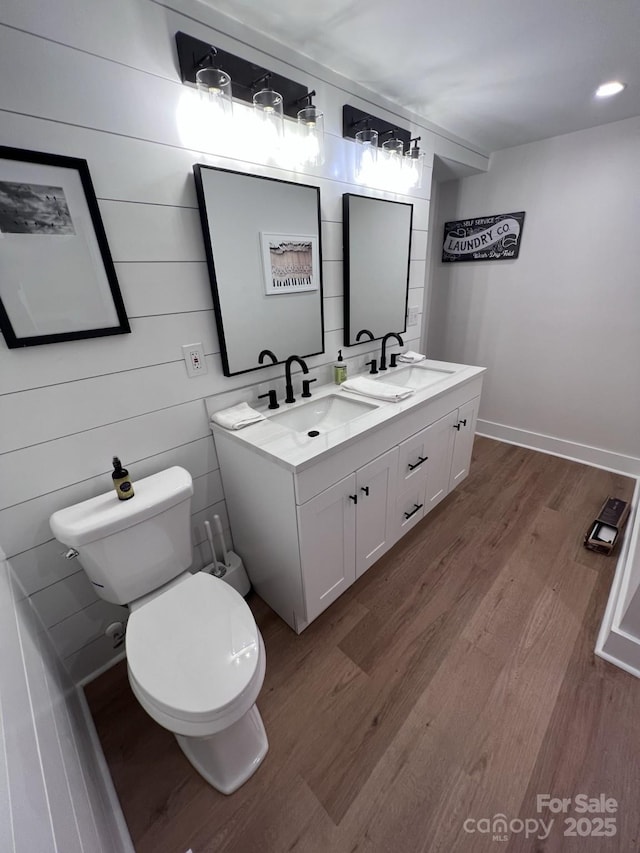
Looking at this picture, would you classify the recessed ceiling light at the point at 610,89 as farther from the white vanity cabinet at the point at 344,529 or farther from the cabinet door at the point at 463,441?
the white vanity cabinet at the point at 344,529

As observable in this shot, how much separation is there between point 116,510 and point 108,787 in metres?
0.85

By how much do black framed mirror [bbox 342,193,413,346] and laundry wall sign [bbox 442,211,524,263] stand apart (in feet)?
3.26

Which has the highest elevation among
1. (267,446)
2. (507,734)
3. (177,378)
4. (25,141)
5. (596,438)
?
(25,141)

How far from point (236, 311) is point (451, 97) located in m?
1.62

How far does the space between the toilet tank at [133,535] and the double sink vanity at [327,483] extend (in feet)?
0.93

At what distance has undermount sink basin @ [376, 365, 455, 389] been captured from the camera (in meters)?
2.12

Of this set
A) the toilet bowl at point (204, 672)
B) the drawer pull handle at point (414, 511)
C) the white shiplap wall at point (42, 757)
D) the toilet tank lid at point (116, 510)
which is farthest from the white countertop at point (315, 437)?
the white shiplap wall at point (42, 757)

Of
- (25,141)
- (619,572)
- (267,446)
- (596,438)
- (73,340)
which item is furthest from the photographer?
(596,438)

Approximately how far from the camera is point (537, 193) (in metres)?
2.44

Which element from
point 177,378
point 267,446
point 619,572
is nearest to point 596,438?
point 619,572

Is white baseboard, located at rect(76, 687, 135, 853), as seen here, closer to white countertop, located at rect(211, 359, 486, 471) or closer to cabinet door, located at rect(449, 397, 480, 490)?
white countertop, located at rect(211, 359, 486, 471)

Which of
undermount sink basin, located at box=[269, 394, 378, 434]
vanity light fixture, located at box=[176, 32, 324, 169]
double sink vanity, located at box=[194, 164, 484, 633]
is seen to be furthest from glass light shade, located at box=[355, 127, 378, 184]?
undermount sink basin, located at box=[269, 394, 378, 434]

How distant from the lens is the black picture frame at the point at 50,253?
36.7 inches

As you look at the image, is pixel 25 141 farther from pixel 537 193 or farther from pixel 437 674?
pixel 537 193
